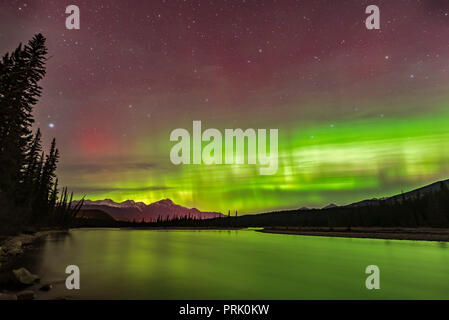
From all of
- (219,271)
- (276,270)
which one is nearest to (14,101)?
(219,271)

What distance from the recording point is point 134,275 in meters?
20.5

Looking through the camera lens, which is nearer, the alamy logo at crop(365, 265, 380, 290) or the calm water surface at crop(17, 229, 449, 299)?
the calm water surface at crop(17, 229, 449, 299)

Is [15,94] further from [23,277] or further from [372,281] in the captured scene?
[372,281]

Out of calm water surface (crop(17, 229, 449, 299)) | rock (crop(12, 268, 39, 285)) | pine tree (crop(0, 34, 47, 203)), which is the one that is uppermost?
pine tree (crop(0, 34, 47, 203))

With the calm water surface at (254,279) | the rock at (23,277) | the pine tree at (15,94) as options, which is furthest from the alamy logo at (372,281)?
the pine tree at (15,94)

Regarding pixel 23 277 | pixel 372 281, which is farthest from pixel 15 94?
pixel 372 281

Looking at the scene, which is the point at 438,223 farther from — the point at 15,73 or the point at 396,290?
the point at 15,73

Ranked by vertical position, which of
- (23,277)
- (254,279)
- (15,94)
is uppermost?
(15,94)

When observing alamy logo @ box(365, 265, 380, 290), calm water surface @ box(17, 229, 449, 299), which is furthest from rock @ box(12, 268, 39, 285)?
alamy logo @ box(365, 265, 380, 290)

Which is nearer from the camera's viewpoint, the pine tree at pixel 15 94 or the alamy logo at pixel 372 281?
the alamy logo at pixel 372 281

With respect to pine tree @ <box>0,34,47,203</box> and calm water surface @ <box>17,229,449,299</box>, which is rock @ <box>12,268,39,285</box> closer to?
calm water surface @ <box>17,229,449,299</box>

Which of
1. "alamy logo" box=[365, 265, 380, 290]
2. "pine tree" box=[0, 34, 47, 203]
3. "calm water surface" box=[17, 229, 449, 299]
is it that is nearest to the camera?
"calm water surface" box=[17, 229, 449, 299]

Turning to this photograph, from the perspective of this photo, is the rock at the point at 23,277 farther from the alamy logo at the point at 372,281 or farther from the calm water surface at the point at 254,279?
the alamy logo at the point at 372,281

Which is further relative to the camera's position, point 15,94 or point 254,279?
point 15,94
